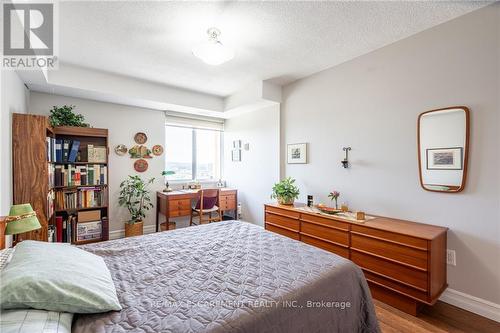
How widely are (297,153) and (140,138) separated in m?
2.70

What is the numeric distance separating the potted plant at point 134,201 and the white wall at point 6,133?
1668mm

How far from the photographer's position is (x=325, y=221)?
99.5 inches

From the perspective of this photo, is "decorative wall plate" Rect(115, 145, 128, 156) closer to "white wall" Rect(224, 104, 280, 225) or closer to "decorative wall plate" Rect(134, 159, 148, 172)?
"decorative wall plate" Rect(134, 159, 148, 172)

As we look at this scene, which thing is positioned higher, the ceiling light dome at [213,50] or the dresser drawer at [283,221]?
Result: the ceiling light dome at [213,50]

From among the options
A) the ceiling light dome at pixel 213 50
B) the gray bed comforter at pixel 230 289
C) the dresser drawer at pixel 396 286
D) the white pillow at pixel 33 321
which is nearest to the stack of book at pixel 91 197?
the gray bed comforter at pixel 230 289

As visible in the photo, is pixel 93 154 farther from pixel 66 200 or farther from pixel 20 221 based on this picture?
pixel 20 221

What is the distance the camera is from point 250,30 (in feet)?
7.06

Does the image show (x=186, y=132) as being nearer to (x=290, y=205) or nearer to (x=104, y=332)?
(x=290, y=205)

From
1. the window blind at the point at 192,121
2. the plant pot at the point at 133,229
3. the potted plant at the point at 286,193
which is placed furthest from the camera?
the window blind at the point at 192,121

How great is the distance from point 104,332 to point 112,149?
3.46 metres

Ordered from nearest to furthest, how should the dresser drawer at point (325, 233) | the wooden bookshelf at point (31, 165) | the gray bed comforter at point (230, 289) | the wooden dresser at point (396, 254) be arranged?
the gray bed comforter at point (230, 289)
the wooden dresser at point (396, 254)
the wooden bookshelf at point (31, 165)
the dresser drawer at point (325, 233)

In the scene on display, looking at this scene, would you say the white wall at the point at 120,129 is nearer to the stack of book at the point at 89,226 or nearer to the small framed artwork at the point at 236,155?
the stack of book at the point at 89,226

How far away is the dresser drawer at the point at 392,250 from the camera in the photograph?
182 cm

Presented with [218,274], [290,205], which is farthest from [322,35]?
[218,274]
